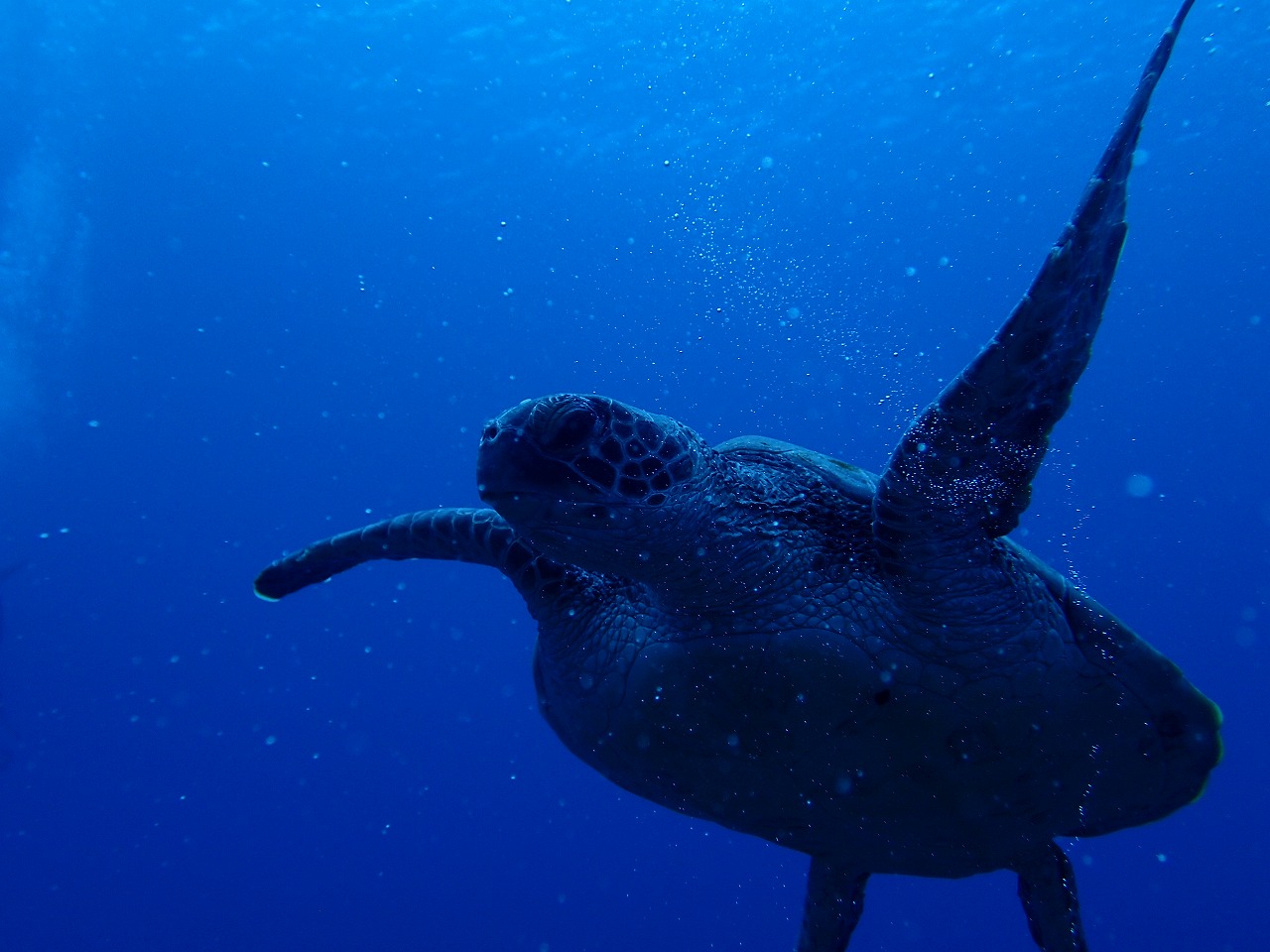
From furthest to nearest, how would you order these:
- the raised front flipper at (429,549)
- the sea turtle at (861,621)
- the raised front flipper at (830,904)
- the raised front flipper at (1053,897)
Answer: the raised front flipper at (830,904), the raised front flipper at (1053,897), the raised front flipper at (429,549), the sea turtle at (861,621)

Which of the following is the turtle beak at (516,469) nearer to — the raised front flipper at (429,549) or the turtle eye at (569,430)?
the turtle eye at (569,430)

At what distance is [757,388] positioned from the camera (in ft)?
140

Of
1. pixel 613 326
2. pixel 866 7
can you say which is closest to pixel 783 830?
pixel 866 7

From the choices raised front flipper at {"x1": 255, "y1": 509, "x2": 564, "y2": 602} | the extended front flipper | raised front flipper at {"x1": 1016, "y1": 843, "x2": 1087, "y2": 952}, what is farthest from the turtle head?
raised front flipper at {"x1": 1016, "y1": 843, "x2": 1087, "y2": 952}

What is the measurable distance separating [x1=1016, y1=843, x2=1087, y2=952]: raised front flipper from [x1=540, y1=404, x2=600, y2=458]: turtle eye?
247 cm

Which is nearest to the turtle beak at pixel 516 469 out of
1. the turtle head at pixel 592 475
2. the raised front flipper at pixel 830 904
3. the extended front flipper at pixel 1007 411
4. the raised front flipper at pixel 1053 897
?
the turtle head at pixel 592 475

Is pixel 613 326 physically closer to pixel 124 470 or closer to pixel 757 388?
pixel 757 388

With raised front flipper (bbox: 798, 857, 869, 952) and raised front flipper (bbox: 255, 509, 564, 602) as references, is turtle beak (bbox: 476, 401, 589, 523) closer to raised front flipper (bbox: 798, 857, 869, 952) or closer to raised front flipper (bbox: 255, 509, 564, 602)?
raised front flipper (bbox: 255, 509, 564, 602)

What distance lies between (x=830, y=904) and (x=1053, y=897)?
32.7 inches

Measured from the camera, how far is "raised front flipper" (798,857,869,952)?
300 cm

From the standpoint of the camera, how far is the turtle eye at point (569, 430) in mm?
1423

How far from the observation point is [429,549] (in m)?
2.82

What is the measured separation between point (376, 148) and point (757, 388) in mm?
26809

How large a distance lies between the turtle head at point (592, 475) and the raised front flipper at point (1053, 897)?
2.18 meters
